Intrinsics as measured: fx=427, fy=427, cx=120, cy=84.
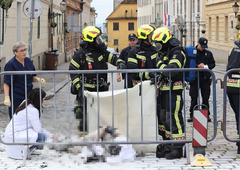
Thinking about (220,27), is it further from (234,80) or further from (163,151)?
(163,151)

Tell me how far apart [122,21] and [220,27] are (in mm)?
57898

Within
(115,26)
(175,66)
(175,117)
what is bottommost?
(175,117)

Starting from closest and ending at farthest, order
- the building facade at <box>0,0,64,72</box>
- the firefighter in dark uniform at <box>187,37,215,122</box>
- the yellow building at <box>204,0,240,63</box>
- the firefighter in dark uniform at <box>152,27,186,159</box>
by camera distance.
Answer: the firefighter in dark uniform at <box>152,27,186,159</box> → the firefighter in dark uniform at <box>187,37,215,122</box> → the building facade at <box>0,0,64,72</box> → the yellow building at <box>204,0,240,63</box>

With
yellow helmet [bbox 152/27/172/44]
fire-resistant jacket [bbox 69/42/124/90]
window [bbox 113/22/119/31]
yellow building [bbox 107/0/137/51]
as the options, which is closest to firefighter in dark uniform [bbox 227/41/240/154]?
yellow helmet [bbox 152/27/172/44]

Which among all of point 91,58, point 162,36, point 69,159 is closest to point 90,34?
point 91,58

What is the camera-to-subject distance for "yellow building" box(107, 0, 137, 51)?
303ft

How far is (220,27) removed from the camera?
35.8 m

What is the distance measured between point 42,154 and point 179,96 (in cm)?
213

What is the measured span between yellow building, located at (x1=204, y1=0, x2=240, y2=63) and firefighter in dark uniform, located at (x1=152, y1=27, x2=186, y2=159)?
85.2ft

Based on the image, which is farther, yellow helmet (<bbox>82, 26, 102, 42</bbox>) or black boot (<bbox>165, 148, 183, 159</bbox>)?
yellow helmet (<bbox>82, 26, 102, 42</bbox>)

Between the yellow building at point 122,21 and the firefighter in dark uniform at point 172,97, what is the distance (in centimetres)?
8631

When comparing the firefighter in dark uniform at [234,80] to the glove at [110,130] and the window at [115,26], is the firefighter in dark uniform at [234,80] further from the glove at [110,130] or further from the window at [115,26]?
the window at [115,26]

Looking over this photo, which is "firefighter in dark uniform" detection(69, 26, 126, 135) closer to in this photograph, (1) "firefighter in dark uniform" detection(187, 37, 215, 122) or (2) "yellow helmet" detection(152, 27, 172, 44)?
(2) "yellow helmet" detection(152, 27, 172, 44)

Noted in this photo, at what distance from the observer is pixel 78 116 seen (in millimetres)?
5840
